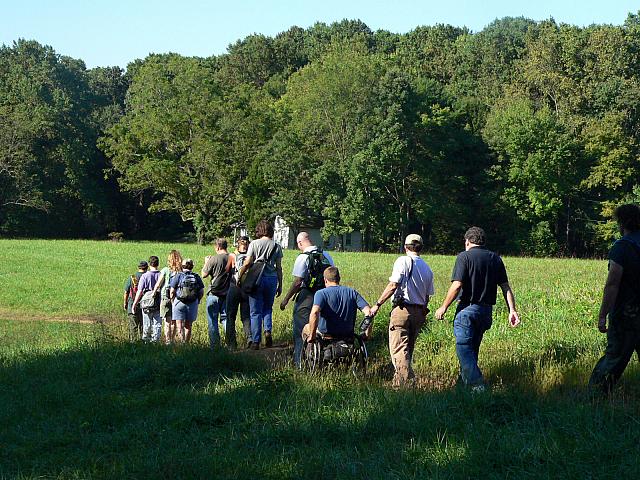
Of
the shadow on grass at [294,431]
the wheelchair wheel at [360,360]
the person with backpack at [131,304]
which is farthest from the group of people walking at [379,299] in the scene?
the shadow on grass at [294,431]

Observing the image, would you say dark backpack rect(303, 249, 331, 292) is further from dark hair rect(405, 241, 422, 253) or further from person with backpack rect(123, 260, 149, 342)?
person with backpack rect(123, 260, 149, 342)

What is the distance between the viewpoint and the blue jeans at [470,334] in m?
7.90

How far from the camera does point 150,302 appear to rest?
13.4 metres

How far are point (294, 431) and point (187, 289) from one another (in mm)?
6487

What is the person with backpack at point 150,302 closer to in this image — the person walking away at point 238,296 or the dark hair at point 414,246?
the person walking away at point 238,296

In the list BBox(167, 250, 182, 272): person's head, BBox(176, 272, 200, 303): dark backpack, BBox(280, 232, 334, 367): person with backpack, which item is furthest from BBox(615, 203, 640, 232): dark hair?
BBox(167, 250, 182, 272): person's head

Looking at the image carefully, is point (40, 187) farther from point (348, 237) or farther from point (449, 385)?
point (449, 385)

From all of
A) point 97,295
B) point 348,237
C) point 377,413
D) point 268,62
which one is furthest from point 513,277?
point 268,62

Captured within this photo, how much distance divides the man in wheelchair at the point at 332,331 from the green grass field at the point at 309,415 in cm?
34

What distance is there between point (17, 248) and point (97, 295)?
80.4 ft

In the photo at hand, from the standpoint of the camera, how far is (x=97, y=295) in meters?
25.4

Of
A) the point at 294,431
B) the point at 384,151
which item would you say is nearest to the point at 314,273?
the point at 294,431

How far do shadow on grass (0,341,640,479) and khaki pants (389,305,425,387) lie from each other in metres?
0.50

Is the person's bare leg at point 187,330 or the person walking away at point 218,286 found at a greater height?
the person walking away at point 218,286
